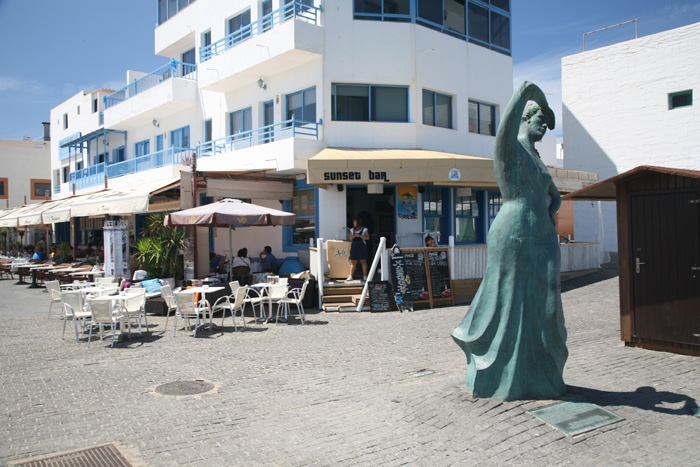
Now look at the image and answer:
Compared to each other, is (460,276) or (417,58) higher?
(417,58)

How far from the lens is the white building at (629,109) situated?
18438mm

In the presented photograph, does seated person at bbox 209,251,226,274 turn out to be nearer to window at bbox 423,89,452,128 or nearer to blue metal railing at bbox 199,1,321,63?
blue metal railing at bbox 199,1,321,63

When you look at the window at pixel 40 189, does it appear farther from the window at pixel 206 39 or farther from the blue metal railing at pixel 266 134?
the blue metal railing at pixel 266 134

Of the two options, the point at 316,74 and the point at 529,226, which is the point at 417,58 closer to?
the point at 316,74

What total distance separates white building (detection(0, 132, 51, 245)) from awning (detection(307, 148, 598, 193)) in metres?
41.8

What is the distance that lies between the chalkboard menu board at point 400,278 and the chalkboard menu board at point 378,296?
A: 240 mm

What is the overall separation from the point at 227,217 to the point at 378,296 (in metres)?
4.02

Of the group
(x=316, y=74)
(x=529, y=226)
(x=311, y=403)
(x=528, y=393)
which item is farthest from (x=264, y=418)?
(x=316, y=74)

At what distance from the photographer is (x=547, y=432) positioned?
4.57 metres

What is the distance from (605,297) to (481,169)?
14.9 ft

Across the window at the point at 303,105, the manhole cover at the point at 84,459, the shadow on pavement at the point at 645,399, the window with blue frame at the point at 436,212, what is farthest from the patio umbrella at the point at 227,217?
the shadow on pavement at the point at 645,399

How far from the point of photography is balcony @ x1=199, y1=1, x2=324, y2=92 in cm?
1457

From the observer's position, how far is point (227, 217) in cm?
1134

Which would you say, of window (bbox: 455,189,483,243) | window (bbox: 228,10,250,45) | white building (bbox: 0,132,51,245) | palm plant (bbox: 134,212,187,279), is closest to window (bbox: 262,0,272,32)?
window (bbox: 228,10,250,45)
